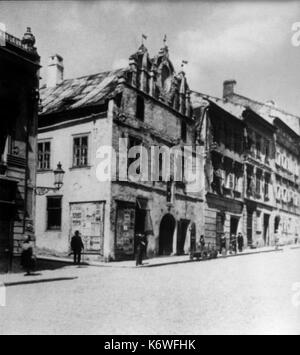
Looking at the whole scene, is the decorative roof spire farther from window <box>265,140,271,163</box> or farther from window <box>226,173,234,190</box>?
window <box>265,140,271,163</box>

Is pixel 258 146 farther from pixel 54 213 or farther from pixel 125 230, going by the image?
pixel 54 213

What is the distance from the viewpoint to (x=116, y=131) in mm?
21719

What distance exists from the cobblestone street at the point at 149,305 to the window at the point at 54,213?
25.4 ft

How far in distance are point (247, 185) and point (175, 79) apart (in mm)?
12450

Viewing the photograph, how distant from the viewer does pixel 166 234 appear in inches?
1043

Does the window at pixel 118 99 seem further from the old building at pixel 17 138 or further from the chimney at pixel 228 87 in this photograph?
the chimney at pixel 228 87

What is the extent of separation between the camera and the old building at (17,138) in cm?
1565

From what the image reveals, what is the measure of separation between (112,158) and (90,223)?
314 centimetres

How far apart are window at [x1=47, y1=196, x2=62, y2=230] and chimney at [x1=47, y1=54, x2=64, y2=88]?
8218 mm

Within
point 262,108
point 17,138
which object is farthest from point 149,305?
point 262,108

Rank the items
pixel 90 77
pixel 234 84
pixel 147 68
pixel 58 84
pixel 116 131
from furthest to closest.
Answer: pixel 234 84
pixel 58 84
pixel 90 77
pixel 147 68
pixel 116 131

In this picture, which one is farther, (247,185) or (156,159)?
(247,185)

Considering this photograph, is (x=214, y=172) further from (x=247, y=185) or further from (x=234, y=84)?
(x=234, y=84)
